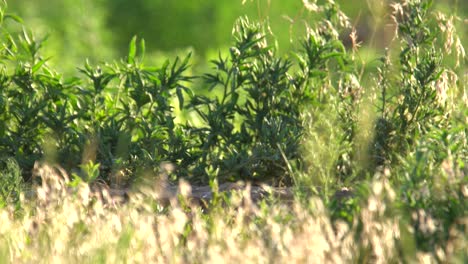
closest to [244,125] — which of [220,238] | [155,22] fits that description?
[220,238]

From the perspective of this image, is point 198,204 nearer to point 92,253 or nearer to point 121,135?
point 121,135

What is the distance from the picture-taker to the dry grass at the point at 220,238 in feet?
9.78

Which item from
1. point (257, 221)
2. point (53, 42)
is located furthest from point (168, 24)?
point (257, 221)

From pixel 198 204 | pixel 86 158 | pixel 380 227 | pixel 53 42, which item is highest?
pixel 53 42

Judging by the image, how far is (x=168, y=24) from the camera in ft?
43.6

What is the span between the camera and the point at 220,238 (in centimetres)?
325

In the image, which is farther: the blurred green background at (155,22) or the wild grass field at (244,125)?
the blurred green background at (155,22)

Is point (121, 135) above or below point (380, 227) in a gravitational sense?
above

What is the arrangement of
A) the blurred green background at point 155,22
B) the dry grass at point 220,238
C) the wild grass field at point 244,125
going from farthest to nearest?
1. the blurred green background at point 155,22
2. the wild grass field at point 244,125
3. the dry grass at point 220,238

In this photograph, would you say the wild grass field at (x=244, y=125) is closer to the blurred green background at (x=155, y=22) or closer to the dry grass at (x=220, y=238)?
the dry grass at (x=220, y=238)

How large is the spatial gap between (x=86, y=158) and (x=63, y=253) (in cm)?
167

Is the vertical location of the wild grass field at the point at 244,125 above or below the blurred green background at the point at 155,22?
below

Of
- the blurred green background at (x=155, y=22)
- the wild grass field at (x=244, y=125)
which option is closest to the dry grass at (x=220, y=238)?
the wild grass field at (x=244, y=125)

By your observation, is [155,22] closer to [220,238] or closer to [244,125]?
[244,125]
